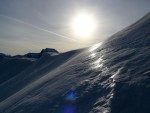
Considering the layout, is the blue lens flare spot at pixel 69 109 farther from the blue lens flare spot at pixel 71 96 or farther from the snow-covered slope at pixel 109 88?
the blue lens flare spot at pixel 71 96

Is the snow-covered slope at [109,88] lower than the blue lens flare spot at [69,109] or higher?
higher

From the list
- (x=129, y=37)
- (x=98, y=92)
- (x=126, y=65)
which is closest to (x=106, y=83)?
(x=98, y=92)

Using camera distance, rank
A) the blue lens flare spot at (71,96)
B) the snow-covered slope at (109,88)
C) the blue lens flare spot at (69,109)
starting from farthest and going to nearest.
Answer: the blue lens flare spot at (71,96) → the blue lens flare spot at (69,109) → the snow-covered slope at (109,88)

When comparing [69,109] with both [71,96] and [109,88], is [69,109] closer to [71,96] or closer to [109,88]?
[71,96]

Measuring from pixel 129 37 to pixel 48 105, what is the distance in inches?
183

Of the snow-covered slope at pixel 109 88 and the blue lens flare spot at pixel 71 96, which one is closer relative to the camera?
the snow-covered slope at pixel 109 88

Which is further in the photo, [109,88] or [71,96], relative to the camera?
[71,96]

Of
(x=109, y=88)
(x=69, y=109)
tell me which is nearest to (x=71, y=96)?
(x=69, y=109)

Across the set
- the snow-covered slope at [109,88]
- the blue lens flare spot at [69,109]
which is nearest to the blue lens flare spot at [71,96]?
the snow-covered slope at [109,88]

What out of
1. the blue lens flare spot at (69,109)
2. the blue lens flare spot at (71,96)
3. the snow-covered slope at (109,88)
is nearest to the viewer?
the snow-covered slope at (109,88)

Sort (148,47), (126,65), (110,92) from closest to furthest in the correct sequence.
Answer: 1. (110,92)
2. (126,65)
3. (148,47)

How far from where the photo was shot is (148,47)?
7223 millimetres

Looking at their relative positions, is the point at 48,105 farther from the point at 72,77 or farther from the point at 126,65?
the point at 126,65

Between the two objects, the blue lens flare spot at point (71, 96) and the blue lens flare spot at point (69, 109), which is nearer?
the blue lens flare spot at point (69, 109)
